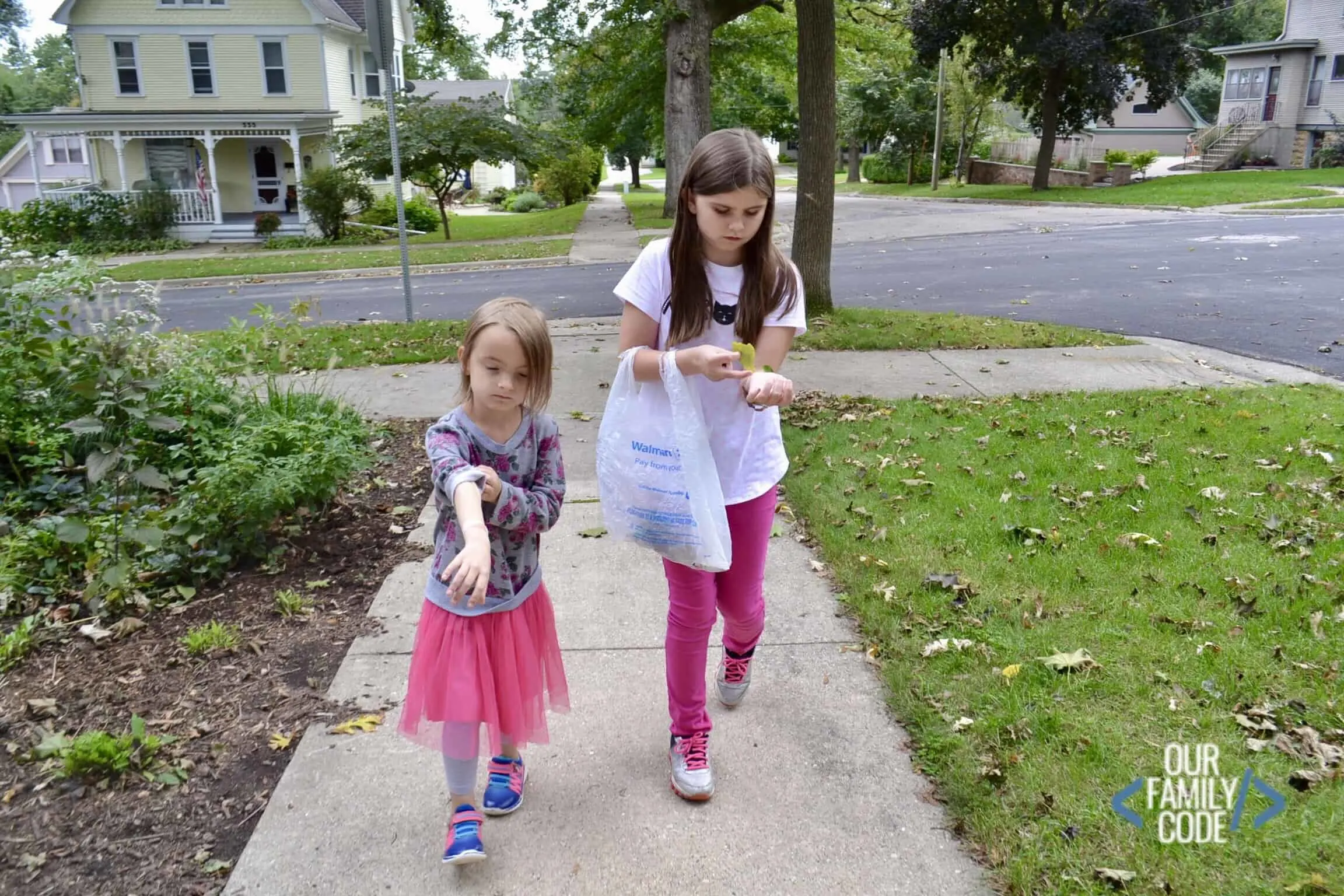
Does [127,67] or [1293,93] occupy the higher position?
[1293,93]

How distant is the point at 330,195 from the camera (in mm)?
24344

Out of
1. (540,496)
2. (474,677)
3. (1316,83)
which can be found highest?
(1316,83)

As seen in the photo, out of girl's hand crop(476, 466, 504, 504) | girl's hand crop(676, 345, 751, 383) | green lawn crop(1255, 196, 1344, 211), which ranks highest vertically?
girl's hand crop(676, 345, 751, 383)

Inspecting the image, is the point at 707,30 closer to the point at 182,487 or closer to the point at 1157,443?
the point at 1157,443

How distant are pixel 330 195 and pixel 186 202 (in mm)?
5590

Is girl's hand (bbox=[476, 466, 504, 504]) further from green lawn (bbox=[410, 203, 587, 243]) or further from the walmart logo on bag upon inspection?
green lawn (bbox=[410, 203, 587, 243])

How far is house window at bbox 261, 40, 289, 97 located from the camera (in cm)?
2783

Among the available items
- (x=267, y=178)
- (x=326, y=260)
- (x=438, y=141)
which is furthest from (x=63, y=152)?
(x=326, y=260)

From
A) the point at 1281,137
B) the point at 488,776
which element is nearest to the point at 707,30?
the point at 488,776

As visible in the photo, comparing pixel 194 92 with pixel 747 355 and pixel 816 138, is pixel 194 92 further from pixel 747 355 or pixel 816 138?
pixel 747 355

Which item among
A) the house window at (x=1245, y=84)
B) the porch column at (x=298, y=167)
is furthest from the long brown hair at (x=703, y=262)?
the house window at (x=1245, y=84)

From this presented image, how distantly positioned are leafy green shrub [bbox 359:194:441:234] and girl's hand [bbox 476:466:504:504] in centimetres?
2542

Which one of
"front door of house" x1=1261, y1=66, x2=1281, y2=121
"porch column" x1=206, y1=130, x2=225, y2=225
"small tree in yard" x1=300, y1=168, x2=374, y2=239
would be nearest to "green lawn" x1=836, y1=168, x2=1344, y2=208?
"front door of house" x1=1261, y1=66, x2=1281, y2=121

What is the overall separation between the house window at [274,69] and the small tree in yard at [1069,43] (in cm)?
1857
